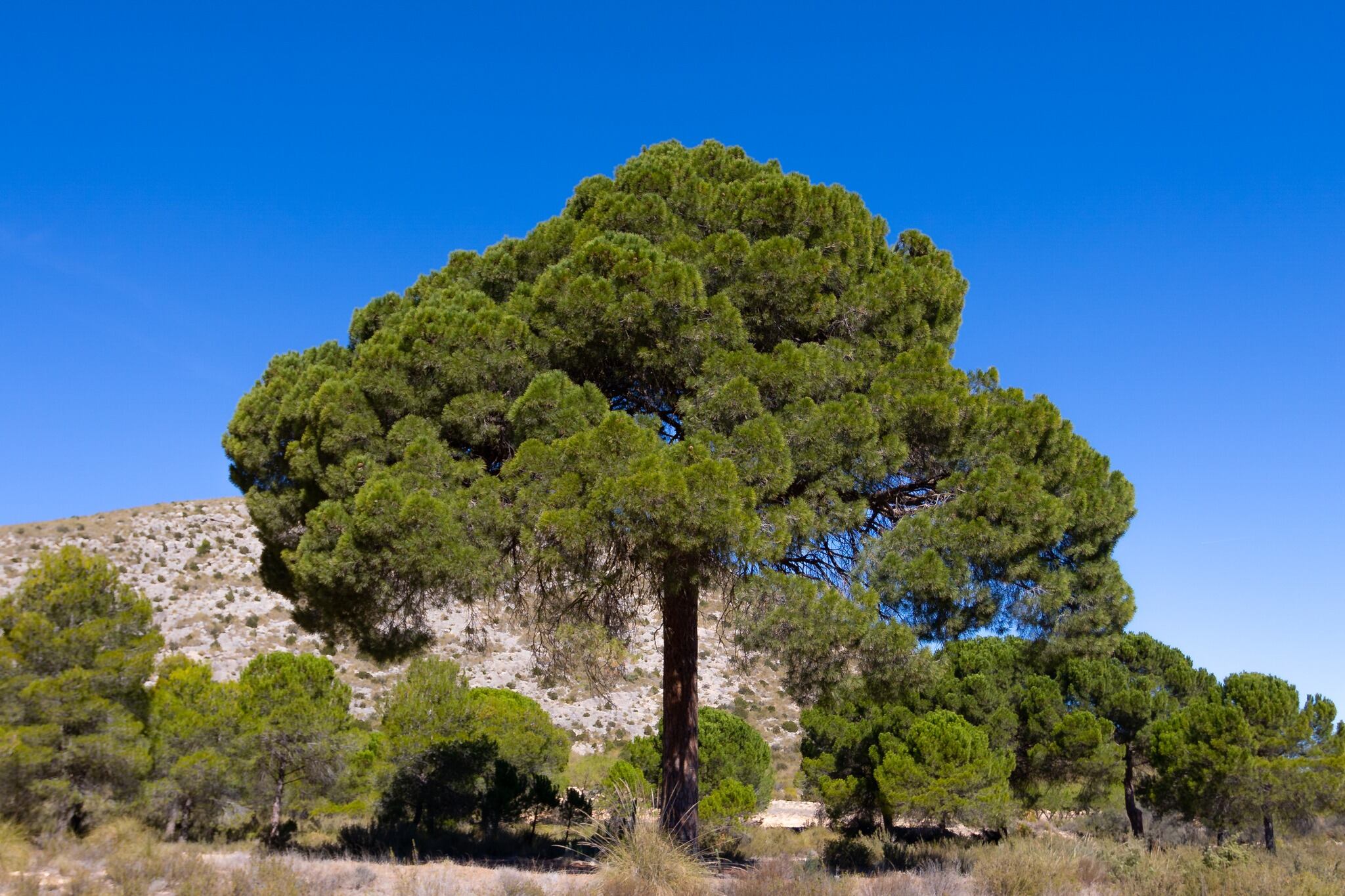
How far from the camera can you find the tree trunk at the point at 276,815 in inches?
612

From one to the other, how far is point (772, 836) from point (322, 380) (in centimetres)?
1625

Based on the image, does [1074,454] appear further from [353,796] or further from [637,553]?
[353,796]

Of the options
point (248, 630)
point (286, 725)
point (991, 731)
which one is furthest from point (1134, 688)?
point (248, 630)

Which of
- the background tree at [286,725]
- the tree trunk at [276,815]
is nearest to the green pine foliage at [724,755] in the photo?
the background tree at [286,725]

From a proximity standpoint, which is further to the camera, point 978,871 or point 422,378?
point 422,378

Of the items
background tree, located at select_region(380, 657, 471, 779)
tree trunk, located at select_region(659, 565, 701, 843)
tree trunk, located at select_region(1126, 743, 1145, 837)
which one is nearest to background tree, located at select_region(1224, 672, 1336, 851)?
tree trunk, located at select_region(1126, 743, 1145, 837)

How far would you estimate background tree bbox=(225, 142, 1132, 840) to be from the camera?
913cm

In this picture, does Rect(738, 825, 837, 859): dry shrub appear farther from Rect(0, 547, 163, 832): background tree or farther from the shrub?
Rect(0, 547, 163, 832): background tree

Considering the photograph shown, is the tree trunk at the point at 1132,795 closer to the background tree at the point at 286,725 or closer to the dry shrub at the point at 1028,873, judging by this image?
the dry shrub at the point at 1028,873

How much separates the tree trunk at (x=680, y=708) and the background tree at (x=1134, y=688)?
15.1 meters

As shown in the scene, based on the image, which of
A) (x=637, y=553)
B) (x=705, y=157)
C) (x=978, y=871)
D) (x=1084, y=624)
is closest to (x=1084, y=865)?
(x=978, y=871)

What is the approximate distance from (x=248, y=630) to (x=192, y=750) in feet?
84.0

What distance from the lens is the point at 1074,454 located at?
11.8 metres

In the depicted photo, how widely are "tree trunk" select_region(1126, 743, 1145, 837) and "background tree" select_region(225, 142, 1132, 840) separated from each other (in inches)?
511
